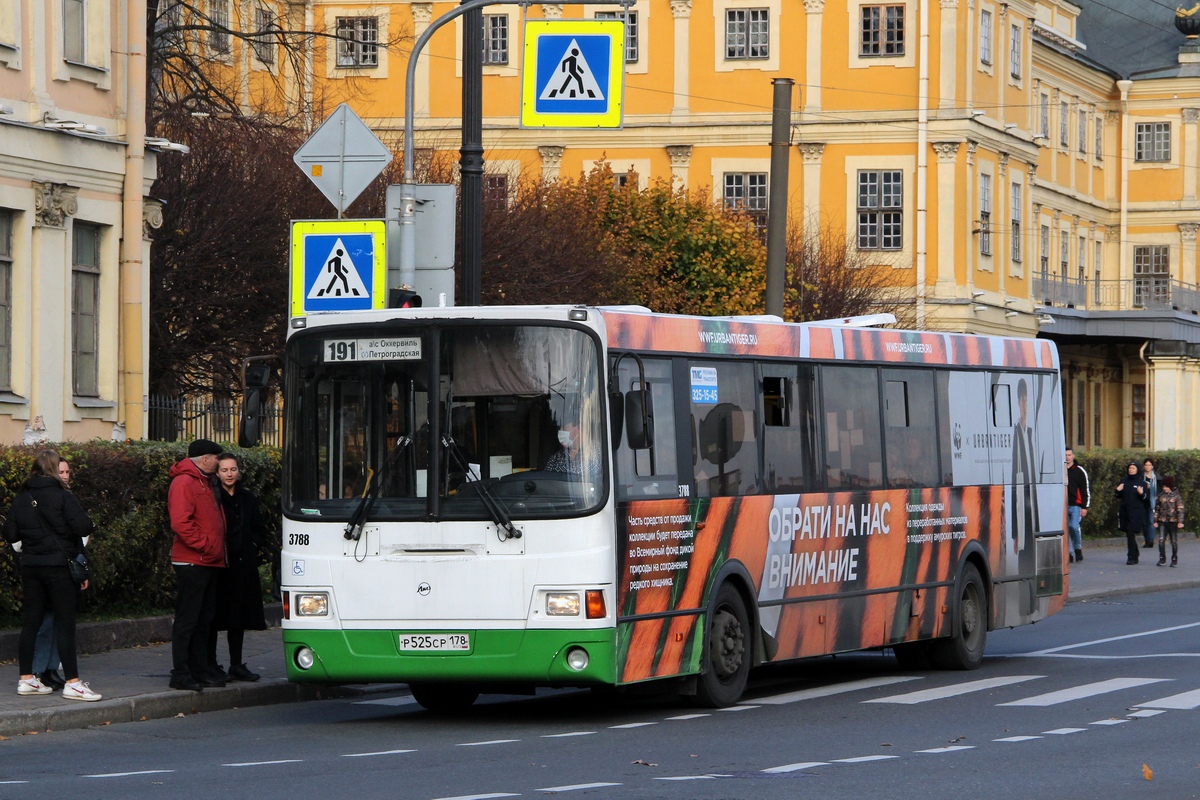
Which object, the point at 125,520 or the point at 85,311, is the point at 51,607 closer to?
the point at 125,520

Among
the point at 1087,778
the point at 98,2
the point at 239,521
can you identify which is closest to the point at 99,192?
the point at 98,2

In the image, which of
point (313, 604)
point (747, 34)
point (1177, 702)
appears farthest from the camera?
point (747, 34)

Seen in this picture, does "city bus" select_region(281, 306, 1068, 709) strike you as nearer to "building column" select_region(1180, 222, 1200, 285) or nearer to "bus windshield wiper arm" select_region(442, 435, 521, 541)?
"bus windshield wiper arm" select_region(442, 435, 521, 541)

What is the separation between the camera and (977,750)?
42.1 feet

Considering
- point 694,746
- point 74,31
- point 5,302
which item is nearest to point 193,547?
point 694,746

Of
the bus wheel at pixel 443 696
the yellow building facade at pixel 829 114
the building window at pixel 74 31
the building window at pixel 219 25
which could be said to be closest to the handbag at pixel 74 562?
the bus wheel at pixel 443 696

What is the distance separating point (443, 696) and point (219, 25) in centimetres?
1820

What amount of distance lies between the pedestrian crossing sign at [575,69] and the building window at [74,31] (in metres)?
10.3

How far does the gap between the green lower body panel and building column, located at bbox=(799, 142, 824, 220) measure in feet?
137

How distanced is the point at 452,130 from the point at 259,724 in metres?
41.9

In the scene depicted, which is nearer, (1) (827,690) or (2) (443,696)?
(2) (443,696)

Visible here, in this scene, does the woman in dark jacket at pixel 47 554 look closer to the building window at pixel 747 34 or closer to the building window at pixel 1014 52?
the building window at pixel 747 34

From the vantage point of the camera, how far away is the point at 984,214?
56094 mm

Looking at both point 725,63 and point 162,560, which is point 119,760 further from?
point 725,63
